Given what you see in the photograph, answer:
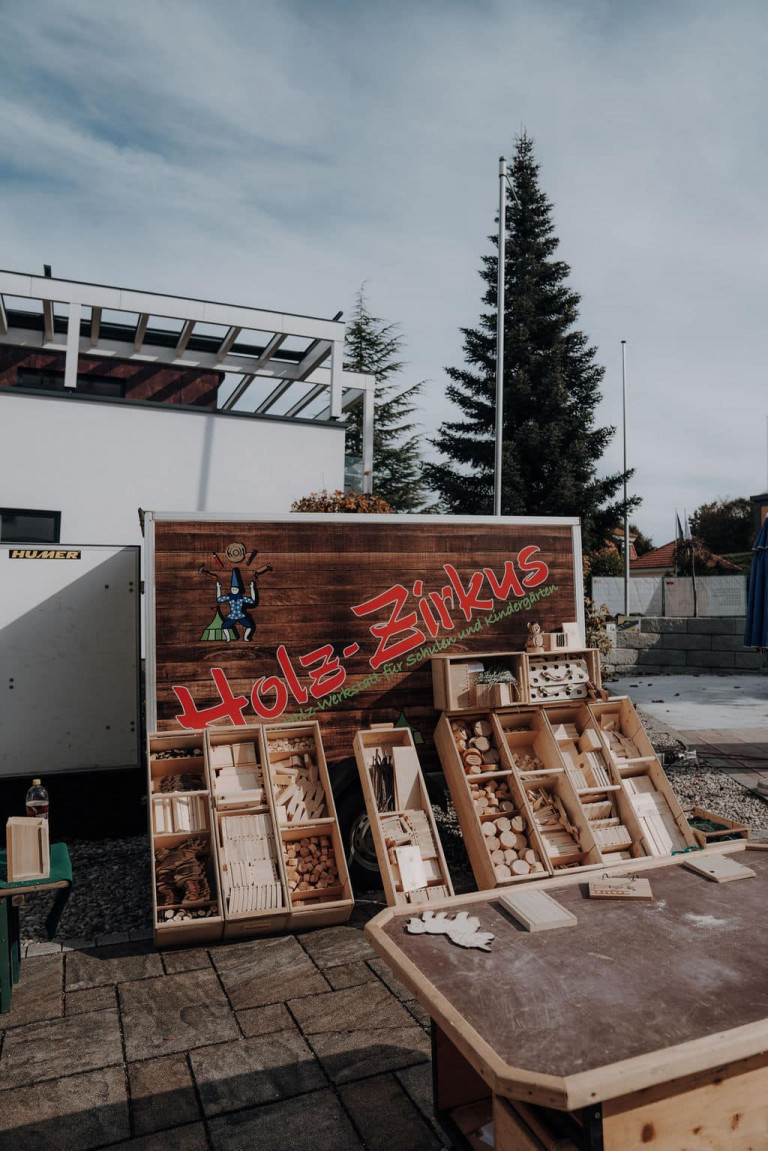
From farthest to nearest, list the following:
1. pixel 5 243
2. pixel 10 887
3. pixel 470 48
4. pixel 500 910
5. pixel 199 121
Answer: pixel 5 243
pixel 199 121
pixel 470 48
pixel 10 887
pixel 500 910

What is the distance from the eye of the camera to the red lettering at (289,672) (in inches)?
244

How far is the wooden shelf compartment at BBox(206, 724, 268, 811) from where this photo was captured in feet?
18.8

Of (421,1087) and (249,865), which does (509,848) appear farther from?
(421,1087)

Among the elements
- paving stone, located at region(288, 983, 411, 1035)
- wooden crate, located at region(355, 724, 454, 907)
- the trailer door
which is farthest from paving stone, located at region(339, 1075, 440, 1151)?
the trailer door

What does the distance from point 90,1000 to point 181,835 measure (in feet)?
4.13

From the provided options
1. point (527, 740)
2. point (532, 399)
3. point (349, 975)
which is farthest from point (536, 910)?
point (532, 399)

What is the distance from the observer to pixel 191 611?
5.99m

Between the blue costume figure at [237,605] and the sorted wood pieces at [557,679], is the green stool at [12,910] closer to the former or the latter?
the blue costume figure at [237,605]

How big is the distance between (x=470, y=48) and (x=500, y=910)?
709 centimetres

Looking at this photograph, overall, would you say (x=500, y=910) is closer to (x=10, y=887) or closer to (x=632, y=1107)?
(x=632, y=1107)

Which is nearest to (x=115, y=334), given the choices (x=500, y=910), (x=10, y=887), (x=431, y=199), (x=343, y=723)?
(x=431, y=199)

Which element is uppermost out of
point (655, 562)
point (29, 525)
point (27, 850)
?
point (655, 562)

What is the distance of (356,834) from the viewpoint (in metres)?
6.14

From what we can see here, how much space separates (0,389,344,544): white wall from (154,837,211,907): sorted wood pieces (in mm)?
5848
